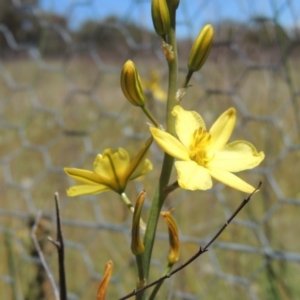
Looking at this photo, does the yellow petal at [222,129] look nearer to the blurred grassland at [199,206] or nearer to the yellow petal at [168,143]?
the yellow petal at [168,143]

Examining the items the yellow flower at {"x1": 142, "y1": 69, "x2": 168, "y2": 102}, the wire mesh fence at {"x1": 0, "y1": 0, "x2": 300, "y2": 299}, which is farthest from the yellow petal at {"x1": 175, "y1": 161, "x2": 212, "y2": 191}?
the yellow flower at {"x1": 142, "y1": 69, "x2": 168, "y2": 102}

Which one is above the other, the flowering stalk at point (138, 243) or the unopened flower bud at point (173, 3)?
the unopened flower bud at point (173, 3)

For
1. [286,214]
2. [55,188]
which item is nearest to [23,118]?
[55,188]

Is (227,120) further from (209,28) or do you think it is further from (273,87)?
(273,87)

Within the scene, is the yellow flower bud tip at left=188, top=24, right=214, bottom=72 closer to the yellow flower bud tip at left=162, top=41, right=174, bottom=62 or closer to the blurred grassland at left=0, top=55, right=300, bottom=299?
the yellow flower bud tip at left=162, top=41, right=174, bottom=62

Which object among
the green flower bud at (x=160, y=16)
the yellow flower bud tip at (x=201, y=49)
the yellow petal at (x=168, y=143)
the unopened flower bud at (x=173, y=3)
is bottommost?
the yellow petal at (x=168, y=143)

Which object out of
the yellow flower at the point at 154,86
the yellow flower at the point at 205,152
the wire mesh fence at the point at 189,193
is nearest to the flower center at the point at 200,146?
the yellow flower at the point at 205,152
